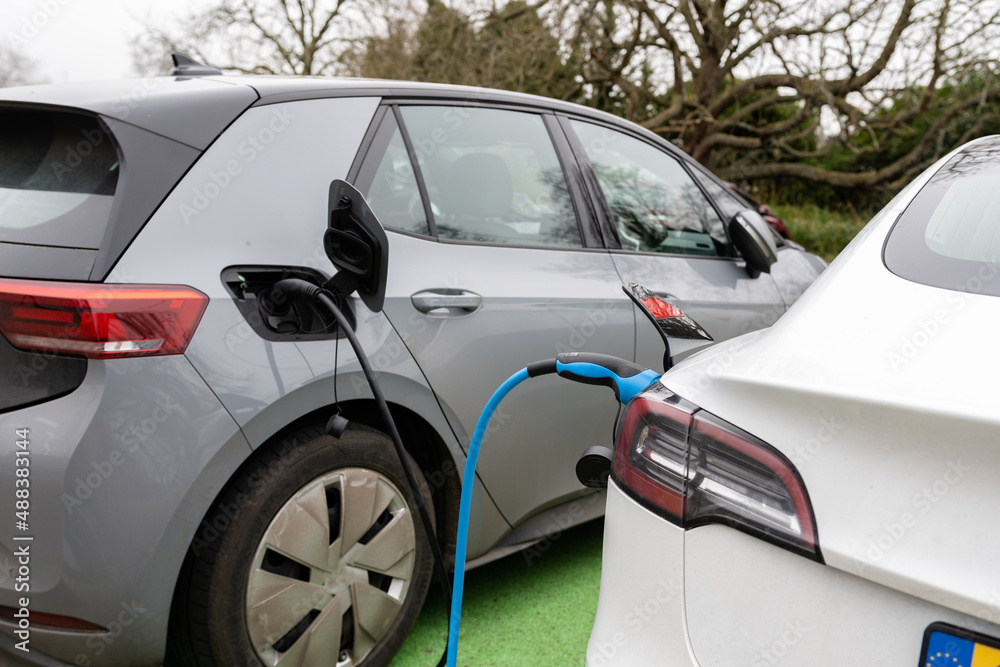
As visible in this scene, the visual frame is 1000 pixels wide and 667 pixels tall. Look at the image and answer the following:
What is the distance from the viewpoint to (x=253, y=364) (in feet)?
5.42

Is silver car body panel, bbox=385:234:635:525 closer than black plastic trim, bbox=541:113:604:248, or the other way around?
silver car body panel, bbox=385:234:635:525

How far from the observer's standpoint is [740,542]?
1.07 metres

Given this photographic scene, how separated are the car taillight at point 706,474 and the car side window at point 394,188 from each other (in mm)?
1038

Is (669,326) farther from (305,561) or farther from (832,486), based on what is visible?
(305,561)

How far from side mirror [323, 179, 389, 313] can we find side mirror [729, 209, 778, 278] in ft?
5.25

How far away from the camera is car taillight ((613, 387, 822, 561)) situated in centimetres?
103

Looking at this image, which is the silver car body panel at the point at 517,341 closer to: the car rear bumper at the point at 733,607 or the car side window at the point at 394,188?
the car side window at the point at 394,188

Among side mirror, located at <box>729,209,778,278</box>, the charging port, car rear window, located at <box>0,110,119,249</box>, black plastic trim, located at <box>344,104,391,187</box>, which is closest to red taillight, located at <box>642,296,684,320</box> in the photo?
the charging port

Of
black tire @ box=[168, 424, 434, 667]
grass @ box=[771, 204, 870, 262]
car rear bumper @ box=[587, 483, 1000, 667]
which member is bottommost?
grass @ box=[771, 204, 870, 262]

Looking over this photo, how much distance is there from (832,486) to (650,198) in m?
2.16

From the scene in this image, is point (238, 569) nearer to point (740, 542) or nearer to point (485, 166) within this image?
point (740, 542)

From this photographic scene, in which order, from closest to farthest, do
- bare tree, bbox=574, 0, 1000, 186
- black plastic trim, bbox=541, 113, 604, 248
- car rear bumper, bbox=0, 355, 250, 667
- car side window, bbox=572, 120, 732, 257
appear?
car rear bumper, bbox=0, 355, 250, 667, black plastic trim, bbox=541, 113, 604, 248, car side window, bbox=572, 120, 732, 257, bare tree, bbox=574, 0, 1000, 186

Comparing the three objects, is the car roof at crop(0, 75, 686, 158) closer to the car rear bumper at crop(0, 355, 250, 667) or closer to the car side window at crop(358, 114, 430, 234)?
the car side window at crop(358, 114, 430, 234)

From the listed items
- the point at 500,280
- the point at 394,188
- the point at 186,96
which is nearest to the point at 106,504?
the point at 186,96
